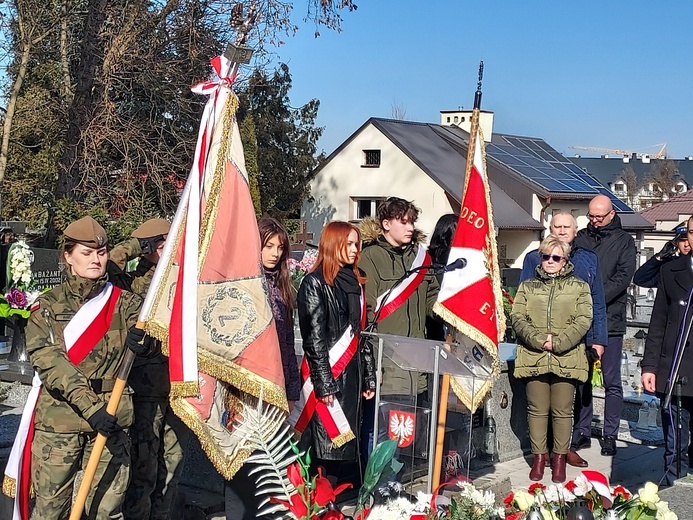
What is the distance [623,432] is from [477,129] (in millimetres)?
4609

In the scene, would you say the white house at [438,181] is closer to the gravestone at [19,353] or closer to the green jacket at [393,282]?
the gravestone at [19,353]

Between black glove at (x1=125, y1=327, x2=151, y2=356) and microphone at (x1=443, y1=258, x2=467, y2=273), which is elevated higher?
microphone at (x1=443, y1=258, x2=467, y2=273)

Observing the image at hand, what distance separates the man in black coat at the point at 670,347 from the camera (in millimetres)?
6004

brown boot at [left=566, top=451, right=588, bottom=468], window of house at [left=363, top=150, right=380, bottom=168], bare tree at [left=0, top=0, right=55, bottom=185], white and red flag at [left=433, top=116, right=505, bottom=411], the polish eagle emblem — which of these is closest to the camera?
→ the polish eagle emblem

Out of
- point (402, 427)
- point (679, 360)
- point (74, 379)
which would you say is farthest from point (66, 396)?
point (679, 360)

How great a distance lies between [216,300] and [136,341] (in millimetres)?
384

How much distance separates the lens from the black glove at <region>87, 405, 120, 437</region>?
373 centimetres

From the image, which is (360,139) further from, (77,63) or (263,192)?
(77,63)

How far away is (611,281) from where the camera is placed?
283 inches

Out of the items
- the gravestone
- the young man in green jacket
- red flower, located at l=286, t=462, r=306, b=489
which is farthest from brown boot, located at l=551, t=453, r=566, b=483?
the gravestone

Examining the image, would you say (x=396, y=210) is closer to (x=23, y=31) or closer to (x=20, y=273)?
(x=20, y=273)

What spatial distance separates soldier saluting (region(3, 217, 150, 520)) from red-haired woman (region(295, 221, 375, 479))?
1144 millimetres

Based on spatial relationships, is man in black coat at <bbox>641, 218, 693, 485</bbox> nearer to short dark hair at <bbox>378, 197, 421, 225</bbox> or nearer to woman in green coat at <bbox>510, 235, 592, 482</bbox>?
woman in green coat at <bbox>510, 235, 592, 482</bbox>

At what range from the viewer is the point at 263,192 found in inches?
1337
